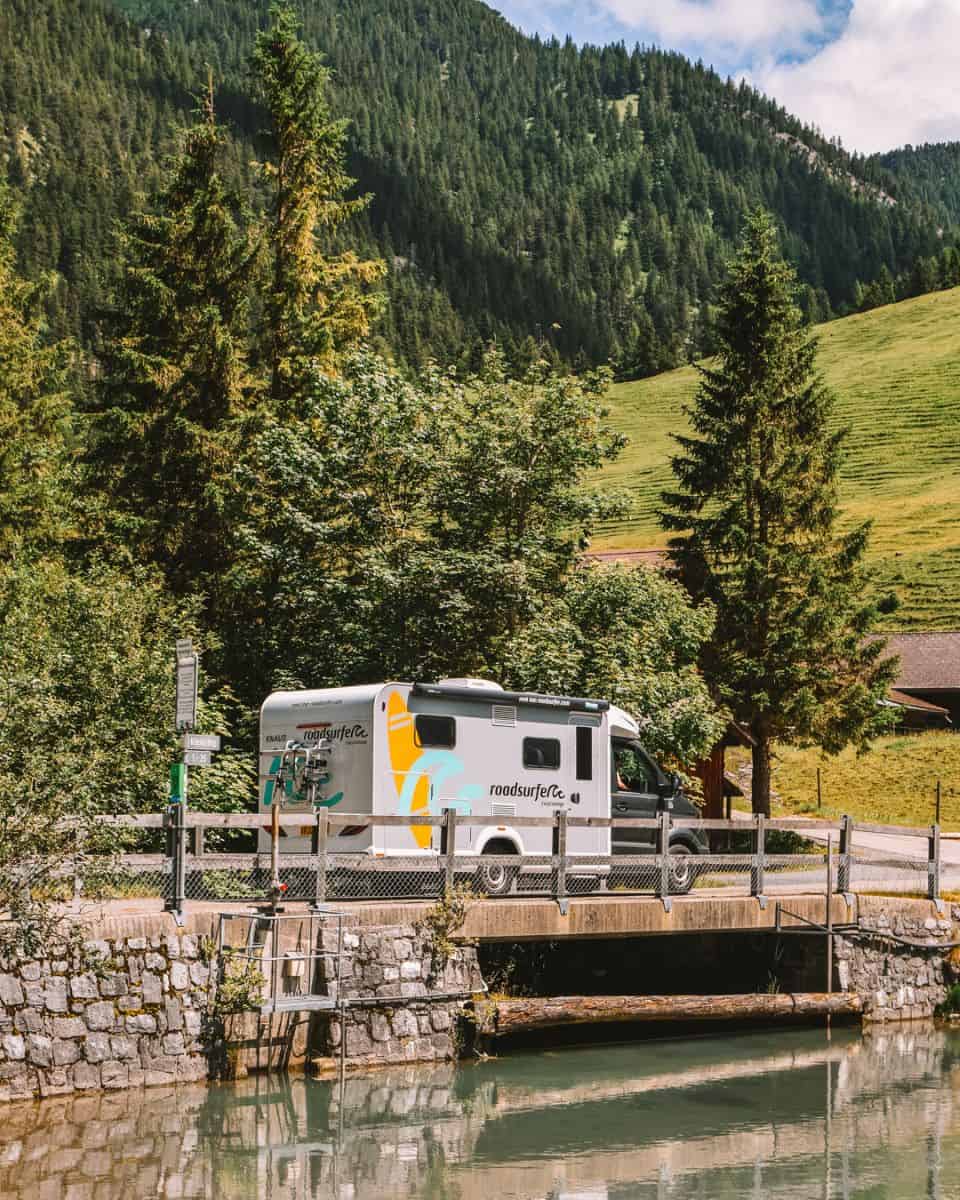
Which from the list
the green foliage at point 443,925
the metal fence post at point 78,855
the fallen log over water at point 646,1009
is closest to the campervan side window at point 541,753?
the fallen log over water at point 646,1009

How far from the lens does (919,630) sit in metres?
70.1

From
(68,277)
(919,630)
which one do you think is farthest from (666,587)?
(68,277)

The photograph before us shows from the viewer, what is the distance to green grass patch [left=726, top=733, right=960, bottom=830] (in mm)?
43781

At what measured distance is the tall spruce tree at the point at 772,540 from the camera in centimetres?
3347

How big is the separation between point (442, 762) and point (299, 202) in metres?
18.9

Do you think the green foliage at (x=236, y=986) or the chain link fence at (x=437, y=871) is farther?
the chain link fence at (x=437, y=871)

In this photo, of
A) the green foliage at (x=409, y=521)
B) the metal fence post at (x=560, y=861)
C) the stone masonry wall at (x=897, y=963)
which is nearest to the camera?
the metal fence post at (x=560, y=861)

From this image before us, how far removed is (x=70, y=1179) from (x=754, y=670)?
23560 millimetres

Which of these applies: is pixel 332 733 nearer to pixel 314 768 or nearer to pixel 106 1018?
pixel 314 768

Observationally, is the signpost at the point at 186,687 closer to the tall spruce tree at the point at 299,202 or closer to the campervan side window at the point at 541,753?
the campervan side window at the point at 541,753

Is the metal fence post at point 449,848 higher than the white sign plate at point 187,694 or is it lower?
lower

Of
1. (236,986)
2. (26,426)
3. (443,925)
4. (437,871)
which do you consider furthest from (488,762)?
(26,426)

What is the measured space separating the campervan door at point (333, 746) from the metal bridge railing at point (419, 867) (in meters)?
0.35

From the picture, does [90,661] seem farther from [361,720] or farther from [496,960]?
[496,960]
